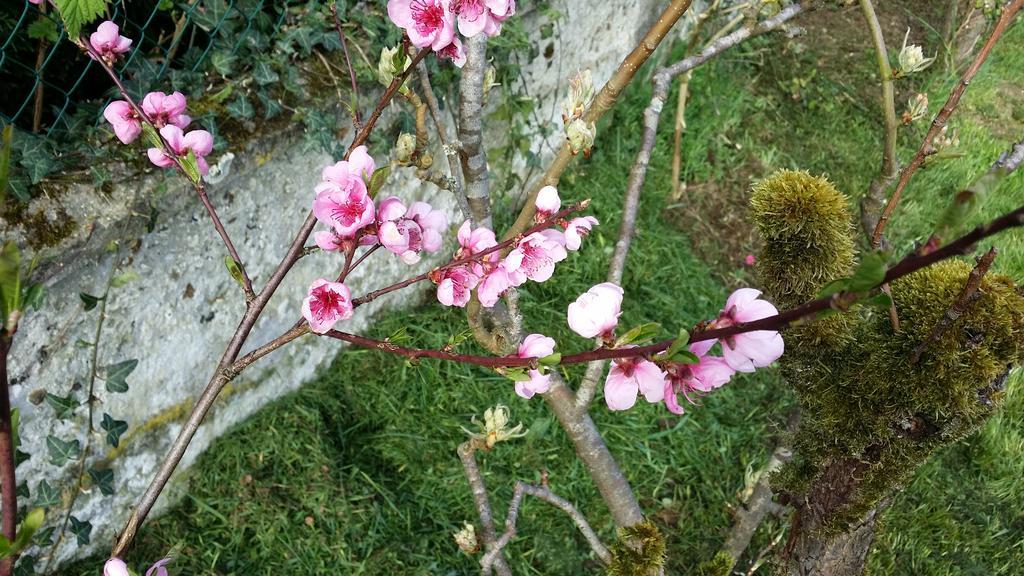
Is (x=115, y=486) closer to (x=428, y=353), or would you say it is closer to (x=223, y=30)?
(x=223, y=30)

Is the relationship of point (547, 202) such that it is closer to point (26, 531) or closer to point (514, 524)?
point (26, 531)

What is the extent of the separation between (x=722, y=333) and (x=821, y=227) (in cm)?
54

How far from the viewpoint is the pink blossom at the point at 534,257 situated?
43.3 inches

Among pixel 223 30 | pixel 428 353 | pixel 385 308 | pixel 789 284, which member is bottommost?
pixel 385 308

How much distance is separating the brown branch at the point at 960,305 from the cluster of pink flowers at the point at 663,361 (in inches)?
14.4

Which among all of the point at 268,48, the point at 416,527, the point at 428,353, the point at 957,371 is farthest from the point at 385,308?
the point at 957,371

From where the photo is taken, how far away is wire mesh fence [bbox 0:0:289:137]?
5.91 feet

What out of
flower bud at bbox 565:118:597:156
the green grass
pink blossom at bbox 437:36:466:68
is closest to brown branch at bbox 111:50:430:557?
pink blossom at bbox 437:36:466:68

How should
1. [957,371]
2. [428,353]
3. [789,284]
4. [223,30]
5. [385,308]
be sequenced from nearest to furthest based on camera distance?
[428,353], [957,371], [789,284], [223,30], [385,308]

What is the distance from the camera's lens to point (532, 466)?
2434 millimetres

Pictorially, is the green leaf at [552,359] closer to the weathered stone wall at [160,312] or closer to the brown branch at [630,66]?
the brown branch at [630,66]

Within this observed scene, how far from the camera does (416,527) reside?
7.54ft

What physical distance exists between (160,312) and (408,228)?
1206 mm

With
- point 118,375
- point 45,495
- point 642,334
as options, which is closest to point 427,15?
point 642,334
